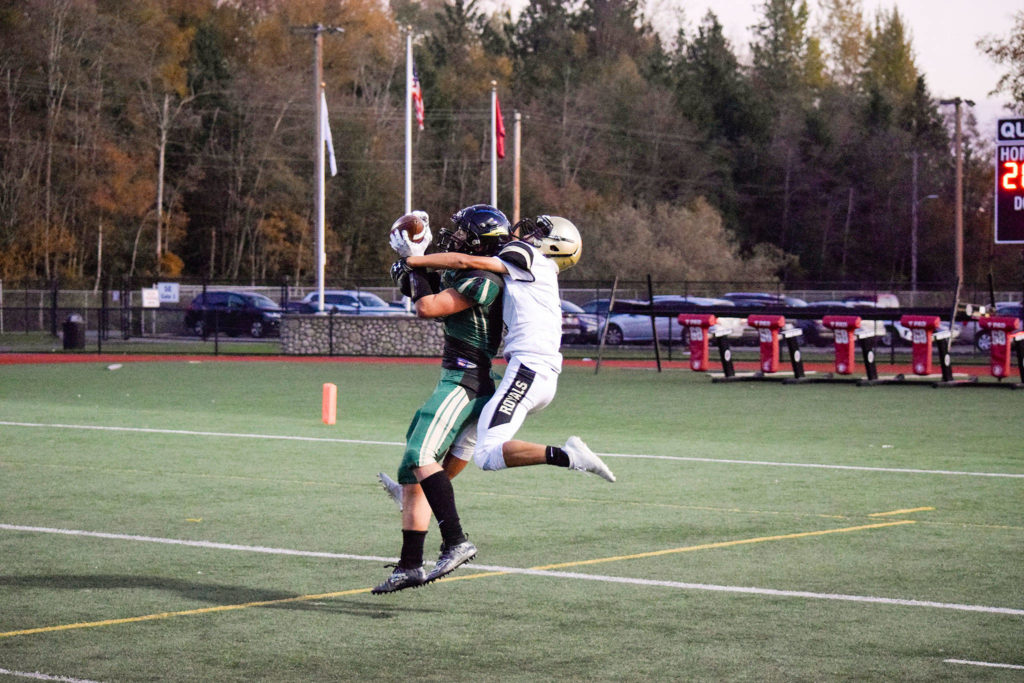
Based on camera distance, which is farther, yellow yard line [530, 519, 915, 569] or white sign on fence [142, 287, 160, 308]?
white sign on fence [142, 287, 160, 308]

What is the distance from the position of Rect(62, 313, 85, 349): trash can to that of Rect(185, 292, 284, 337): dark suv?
7.19 metres

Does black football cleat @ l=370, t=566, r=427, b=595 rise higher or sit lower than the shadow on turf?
higher

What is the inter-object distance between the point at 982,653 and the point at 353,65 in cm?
7417

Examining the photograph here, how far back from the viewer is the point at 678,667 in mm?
Answer: 5910

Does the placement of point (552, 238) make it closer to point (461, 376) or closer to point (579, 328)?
point (461, 376)

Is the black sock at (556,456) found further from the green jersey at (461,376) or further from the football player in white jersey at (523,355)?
the green jersey at (461,376)

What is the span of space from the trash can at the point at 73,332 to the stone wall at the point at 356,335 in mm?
6345

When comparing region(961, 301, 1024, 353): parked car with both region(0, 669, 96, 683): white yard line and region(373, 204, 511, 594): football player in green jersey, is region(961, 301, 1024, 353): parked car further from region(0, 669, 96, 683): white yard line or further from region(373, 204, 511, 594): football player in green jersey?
region(0, 669, 96, 683): white yard line

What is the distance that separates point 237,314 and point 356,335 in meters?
11.7

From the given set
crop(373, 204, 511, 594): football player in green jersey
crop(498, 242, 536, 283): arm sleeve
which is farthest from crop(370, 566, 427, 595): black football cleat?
crop(498, 242, 536, 283): arm sleeve

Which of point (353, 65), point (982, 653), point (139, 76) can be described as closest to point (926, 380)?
point (982, 653)

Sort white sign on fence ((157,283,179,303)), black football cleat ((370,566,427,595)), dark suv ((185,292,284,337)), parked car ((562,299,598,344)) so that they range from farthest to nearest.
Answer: dark suv ((185,292,284,337)) < white sign on fence ((157,283,179,303)) < parked car ((562,299,598,344)) < black football cleat ((370,566,427,595))

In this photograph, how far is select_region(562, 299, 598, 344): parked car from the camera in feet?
135

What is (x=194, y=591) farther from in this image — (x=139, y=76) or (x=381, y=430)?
(x=139, y=76)
